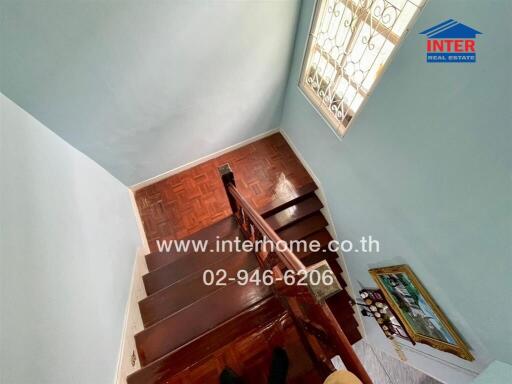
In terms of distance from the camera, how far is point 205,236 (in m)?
2.42

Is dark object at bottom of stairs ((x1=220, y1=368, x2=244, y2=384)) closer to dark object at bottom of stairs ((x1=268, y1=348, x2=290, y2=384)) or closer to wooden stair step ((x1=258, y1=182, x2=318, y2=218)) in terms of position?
dark object at bottom of stairs ((x1=268, y1=348, x2=290, y2=384))

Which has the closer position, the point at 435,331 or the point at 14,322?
the point at 14,322

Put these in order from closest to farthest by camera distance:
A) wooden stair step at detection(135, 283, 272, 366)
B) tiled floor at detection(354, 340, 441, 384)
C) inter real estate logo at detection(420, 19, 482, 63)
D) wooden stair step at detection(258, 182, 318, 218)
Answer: inter real estate logo at detection(420, 19, 482, 63), wooden stair step at detection(135, 283, 272, 366), tiled floor at detection(354, 340, 441, 384), wooden stair step at detection(258, 182, 318, 218)

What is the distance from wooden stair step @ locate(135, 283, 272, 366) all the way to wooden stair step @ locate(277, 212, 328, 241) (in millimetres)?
1163

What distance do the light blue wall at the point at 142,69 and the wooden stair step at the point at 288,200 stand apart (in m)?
1.08

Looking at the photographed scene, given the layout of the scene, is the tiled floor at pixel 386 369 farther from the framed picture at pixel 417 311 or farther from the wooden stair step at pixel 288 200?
the wooden stair step at pixel 288 200

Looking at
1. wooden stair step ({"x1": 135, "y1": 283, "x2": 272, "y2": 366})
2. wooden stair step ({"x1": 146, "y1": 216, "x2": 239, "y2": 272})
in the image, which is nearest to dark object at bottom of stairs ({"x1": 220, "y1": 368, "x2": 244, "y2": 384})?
wooden stair step ({"x1": 135, "y1": 283, "x2": 272, "y2": 366})

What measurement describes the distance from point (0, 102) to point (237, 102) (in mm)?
1930

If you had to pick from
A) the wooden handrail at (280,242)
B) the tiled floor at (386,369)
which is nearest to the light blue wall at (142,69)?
the wooden handrail at (280,242)

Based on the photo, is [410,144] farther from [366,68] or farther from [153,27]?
[153,27]

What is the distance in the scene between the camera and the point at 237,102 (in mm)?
2762

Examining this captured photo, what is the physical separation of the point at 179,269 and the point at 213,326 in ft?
2.33

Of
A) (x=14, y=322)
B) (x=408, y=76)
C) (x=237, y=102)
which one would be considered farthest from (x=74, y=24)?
(x=408, y=76)

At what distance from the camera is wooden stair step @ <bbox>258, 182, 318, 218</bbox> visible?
2.83 m
